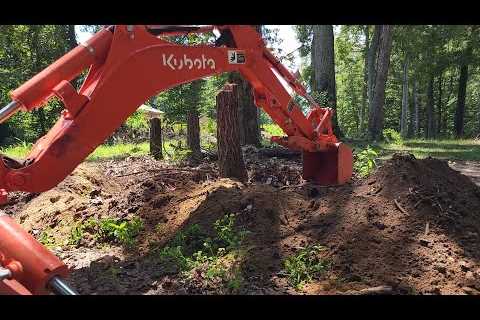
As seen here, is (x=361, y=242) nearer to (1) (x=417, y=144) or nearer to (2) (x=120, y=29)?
(2) (x=120, y=29)

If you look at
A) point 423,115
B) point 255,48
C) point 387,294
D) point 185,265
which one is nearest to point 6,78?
point 255,48

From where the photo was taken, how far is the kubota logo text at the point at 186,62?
5.88 m

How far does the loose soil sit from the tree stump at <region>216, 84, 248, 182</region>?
2.70 ft

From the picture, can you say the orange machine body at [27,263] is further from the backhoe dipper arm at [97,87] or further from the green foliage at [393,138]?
the green foliage at [393,138]

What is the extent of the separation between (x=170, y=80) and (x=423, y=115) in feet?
158

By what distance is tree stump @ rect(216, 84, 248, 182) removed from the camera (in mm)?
7980

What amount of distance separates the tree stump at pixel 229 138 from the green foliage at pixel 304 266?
2.92 m

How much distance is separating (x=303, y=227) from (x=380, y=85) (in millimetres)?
14316

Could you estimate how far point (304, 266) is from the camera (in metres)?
5.00

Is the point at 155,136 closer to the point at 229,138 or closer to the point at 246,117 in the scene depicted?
the point at 246,117

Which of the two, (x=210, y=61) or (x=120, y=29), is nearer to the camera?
(x=120, y=29)

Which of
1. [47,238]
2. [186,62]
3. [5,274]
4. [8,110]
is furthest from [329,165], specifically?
[5,274]

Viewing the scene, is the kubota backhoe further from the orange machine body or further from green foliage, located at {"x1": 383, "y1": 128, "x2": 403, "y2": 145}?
green foliage, located at {"x1": 383, "y1": 128, "x2": 403, "y2": 145}

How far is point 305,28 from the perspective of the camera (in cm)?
3388
